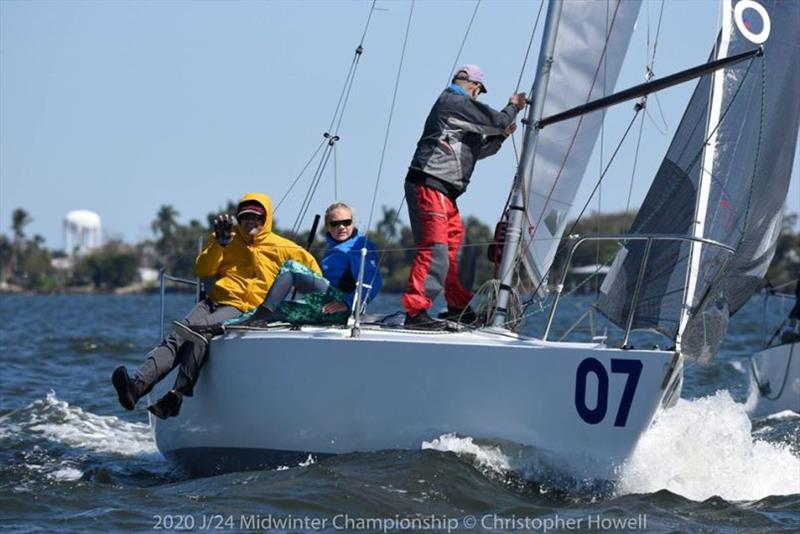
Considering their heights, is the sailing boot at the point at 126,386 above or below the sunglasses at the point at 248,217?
below

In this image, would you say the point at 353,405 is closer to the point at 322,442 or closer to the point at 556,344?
the point at 322,442

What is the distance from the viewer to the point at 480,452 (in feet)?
23.9

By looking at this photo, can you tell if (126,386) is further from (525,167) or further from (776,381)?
(776,381)

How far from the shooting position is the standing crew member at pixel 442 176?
7.87m

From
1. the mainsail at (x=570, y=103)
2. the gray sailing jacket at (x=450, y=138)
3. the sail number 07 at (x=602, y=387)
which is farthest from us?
the mainsail at (x=570, y=103)

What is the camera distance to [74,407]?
12.1 meters

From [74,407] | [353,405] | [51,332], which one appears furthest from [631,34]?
[51,332]

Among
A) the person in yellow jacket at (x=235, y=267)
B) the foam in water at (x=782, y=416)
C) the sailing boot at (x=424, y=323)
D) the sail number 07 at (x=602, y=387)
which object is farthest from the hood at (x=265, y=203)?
the foam in water at (x=782, y=416)

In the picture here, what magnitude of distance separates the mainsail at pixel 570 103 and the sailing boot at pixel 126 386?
91.4 inches

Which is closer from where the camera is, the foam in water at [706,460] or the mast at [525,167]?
the foam in water at [706,460]

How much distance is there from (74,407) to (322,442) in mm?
5019

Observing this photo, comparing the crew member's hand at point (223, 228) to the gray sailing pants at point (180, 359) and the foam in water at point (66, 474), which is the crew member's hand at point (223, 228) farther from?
the foam in water at point (66, 474)

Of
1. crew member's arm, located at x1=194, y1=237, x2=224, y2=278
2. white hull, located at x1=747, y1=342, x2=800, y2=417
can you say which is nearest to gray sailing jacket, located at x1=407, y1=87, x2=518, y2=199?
crew member's arm, located at x1=194, y1=237, x2=224, y2=278

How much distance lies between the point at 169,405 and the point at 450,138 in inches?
82.3
